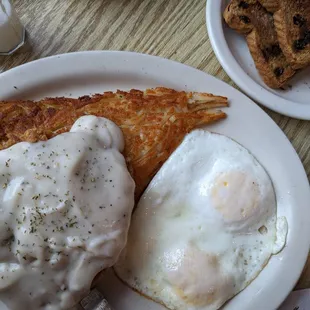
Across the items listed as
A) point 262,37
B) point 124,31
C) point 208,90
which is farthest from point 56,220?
point 262,37

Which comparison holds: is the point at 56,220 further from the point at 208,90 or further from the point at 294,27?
the point at 294,27

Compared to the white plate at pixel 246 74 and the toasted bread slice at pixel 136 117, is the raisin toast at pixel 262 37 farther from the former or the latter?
the toasted bread slice at pixel 136 117

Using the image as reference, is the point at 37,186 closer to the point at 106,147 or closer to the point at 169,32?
the point at 106,147

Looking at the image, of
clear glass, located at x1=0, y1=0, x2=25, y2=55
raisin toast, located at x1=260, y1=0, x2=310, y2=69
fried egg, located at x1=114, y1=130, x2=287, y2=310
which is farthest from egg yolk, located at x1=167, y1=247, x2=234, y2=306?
clear glass, located at x1=0, y1=0, x2=25, y2=55

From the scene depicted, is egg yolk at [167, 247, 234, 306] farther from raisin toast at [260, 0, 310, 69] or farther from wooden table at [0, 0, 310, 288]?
raisin toast at [260, 0, 310, 69]

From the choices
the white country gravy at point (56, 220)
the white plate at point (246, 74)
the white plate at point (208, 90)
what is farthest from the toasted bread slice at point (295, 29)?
the white country gravy at point (56, 220)

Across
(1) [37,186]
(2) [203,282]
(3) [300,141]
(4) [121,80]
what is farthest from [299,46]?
(1) [37,186]
